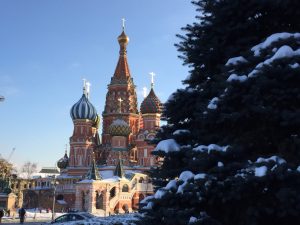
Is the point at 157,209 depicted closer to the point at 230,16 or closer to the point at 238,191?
the point at 238,191

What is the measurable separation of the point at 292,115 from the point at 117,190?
1653 inches

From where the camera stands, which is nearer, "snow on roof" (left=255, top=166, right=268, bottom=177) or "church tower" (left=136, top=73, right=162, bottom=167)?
"snow on roof" (left=255, top=166, right=268, bottom=177)

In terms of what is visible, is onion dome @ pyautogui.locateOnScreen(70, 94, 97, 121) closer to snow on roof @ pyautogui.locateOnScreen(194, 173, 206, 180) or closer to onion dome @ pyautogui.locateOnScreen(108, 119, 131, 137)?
onion dome @ pyautogui.locateOnScreen(108, 119, 131, 137)

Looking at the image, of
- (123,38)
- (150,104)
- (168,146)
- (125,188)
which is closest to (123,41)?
(123,38)

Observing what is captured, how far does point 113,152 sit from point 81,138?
4979 millimetres

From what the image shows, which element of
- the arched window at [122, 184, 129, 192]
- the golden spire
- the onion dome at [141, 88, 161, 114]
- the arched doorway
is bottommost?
the arched doorway

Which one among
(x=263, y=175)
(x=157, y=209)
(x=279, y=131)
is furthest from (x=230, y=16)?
(x=157, y=209)

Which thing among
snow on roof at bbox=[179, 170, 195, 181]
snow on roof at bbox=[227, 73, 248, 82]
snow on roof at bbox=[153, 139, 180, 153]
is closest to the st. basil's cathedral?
snow on roof at bbox=[153, 139, 180, 153]

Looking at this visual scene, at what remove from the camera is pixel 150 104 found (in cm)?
5353

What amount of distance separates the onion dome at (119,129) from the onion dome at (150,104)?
3562 millimetres

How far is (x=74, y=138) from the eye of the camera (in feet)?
173

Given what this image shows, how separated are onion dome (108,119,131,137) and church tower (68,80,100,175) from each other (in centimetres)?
366

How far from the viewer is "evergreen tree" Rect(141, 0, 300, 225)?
17.0 ft

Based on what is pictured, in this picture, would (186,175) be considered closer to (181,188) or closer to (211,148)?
(181,188)
